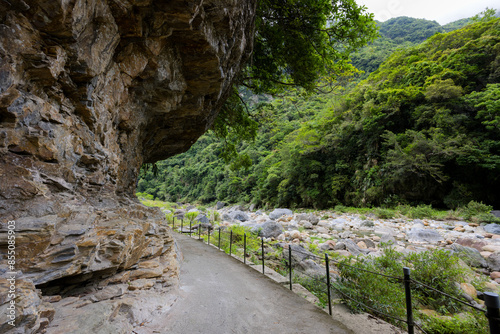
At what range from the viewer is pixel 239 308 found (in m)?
3.99

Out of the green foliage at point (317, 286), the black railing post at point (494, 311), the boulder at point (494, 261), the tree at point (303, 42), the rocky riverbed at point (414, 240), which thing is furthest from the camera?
the rocky riverbed at point (414, 240)

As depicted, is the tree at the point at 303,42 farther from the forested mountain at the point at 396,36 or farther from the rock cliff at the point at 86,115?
the forested mountain at the point at 396,36

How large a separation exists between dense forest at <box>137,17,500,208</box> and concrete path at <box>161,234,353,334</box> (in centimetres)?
541

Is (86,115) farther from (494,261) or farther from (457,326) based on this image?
(494,261)

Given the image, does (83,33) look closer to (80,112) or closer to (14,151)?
(80,112)

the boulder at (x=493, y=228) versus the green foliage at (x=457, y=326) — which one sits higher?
the green foliage at (x=457, y=326)

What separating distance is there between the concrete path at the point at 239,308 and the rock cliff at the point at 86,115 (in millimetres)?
745

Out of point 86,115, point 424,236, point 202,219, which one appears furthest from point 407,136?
point 86,115

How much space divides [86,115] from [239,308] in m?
3.93

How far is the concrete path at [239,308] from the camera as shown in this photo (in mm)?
3348

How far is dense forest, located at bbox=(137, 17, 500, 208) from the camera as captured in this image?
54.4ft

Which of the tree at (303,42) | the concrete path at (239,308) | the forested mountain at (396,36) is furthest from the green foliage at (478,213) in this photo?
the forested mountain at (396,36)

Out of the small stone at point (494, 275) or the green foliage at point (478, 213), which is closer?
the small stone at point (494, 275)

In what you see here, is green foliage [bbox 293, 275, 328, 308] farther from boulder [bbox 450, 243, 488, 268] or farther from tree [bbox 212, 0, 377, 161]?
tree [bbox 212, 0, 377, 161]
